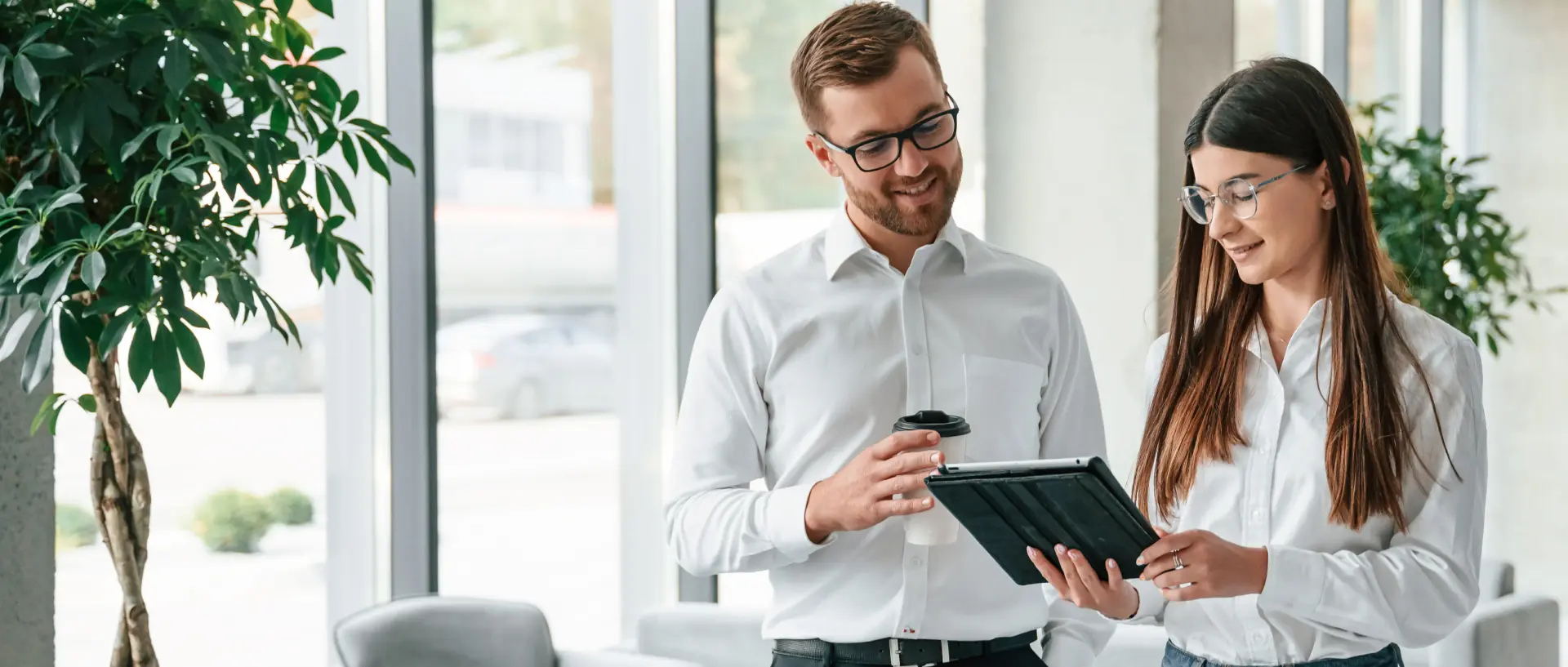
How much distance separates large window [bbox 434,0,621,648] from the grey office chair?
419mm

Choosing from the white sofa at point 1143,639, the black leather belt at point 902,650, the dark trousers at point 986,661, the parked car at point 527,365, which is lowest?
the white sofa at point 1143,639

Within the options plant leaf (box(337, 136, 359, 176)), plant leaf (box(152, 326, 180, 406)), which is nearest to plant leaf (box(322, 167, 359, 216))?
plant leaf (box(337, 136, 359, 176))

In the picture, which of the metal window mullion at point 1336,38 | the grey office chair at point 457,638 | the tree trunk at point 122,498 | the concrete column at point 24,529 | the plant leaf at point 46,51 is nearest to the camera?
the plant leaf at point 46,51

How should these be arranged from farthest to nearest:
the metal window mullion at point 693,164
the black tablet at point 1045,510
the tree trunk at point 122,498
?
the metal window mullion at point 693,164 < the tree trunk at point 122,498 < the black tablet at point 1045,510

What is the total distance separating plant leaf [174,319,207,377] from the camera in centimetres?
166

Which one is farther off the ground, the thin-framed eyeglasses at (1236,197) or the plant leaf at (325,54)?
the plant leaf at (325,54)

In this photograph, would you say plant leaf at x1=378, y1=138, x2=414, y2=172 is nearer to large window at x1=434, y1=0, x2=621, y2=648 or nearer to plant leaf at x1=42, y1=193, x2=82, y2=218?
plant leaf at x1=42, y1=193, x2=82, y2=218

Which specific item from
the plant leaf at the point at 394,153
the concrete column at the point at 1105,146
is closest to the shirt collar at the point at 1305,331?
the plant leaf at the point at 394,153

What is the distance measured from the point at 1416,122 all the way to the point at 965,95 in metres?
3.67

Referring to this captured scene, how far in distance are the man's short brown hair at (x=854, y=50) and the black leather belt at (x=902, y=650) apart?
2.11 feet

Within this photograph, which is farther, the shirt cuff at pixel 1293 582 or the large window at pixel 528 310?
the large window at pixel 528 310

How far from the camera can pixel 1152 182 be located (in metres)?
3.79

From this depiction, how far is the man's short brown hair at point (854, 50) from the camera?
1.59 m

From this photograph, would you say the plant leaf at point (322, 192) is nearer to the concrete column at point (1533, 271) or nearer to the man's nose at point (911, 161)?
the man's nose at point (911, 161)
